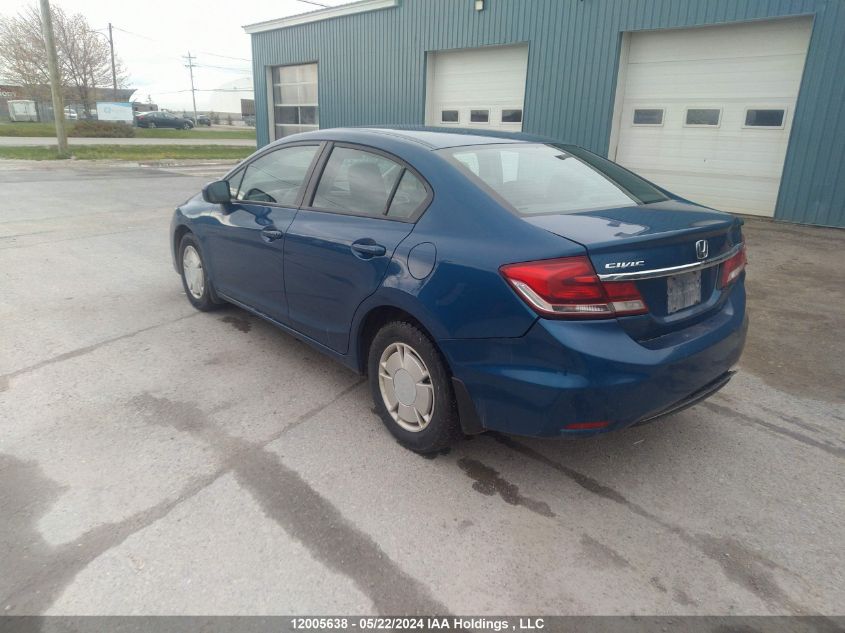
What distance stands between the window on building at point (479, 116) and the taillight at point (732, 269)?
37.0ft

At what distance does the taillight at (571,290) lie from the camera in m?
2.35

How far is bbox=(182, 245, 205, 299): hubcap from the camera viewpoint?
5.11 meters

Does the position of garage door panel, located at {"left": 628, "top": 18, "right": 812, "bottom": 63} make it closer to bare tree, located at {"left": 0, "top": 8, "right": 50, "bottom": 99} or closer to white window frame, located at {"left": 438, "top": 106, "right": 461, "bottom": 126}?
white window frame, located at {"left": 438, "top": 106, "right": 461, "bottom": 126}

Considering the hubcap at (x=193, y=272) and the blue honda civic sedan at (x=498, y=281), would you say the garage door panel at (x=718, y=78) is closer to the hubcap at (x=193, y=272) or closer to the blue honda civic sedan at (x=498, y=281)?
the blue honda civic sedan at (x=498, y=281)

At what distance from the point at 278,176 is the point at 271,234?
0.51 metres

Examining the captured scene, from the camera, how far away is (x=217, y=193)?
434 centimetres

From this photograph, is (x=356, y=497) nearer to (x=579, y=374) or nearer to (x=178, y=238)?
(x=579, y=374)

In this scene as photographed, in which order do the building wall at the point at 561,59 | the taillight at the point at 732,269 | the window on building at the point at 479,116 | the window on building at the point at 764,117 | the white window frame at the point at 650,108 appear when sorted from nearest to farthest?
the taillight at the point at 732,269
the building wall at the point at 561,59
the window on building at the point at 764,117
the white window frame at the point at 650,108
the window on building at the point at 479,116

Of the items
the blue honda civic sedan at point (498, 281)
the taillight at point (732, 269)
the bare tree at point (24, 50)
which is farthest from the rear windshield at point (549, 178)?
the bare tree at point (24, 50)

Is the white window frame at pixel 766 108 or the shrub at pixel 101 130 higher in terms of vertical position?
the white window frame at pixel 766 108

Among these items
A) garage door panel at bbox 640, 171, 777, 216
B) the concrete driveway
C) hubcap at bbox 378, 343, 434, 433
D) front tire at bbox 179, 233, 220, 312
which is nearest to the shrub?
garage door panel at bbox 640, 171, 777, 216

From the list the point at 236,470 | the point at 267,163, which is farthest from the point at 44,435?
the point at 267,163

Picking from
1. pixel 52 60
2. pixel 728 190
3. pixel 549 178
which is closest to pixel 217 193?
pixel 549 178

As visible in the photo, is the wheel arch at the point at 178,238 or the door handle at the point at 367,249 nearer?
the door handle at the point at 367,249
